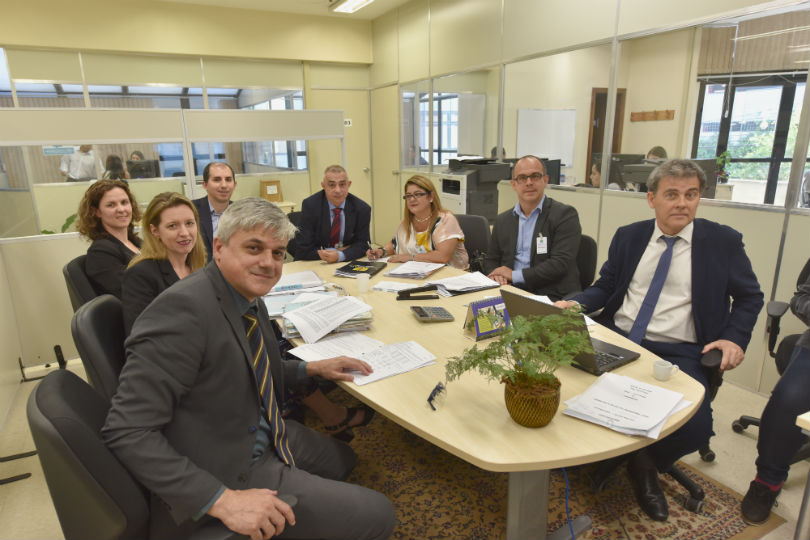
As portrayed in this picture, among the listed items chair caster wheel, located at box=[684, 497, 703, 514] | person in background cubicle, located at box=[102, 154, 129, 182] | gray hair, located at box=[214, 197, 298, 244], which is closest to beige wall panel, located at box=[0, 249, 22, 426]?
person in background cubicle, located at box=[102, 154, 129, 182]

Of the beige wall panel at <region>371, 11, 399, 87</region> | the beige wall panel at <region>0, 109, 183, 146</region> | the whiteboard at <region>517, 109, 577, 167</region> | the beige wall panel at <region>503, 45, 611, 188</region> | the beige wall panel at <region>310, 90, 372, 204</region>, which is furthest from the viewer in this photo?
the beige wall panel at <region>310, 90, 372, 204</region>

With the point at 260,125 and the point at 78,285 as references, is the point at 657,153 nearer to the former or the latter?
the point at 260,125

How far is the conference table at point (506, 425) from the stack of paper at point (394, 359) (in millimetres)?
27

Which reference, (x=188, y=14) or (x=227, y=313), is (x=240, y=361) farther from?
(x=188, y=14)

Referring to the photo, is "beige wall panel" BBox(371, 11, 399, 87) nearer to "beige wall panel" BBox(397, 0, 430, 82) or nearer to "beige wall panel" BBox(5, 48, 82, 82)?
"beige wall panel" BBox(397, 0, 430, 82)

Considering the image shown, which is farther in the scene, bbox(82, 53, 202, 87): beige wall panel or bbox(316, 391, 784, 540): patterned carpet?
bbox(82, 53, 202, 87): beige wall panel

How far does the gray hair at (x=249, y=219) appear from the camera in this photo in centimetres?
133

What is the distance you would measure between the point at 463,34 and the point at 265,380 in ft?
15.8

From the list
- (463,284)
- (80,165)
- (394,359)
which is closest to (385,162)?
(80,165)

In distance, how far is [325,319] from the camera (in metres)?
1.96

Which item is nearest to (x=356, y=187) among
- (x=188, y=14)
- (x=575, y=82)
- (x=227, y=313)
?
(x=188, y=14)

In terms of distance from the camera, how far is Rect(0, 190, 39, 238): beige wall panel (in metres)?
3.48

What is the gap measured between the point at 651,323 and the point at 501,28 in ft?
11.7

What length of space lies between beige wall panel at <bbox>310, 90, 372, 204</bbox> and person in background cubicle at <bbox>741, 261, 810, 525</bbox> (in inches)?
227
